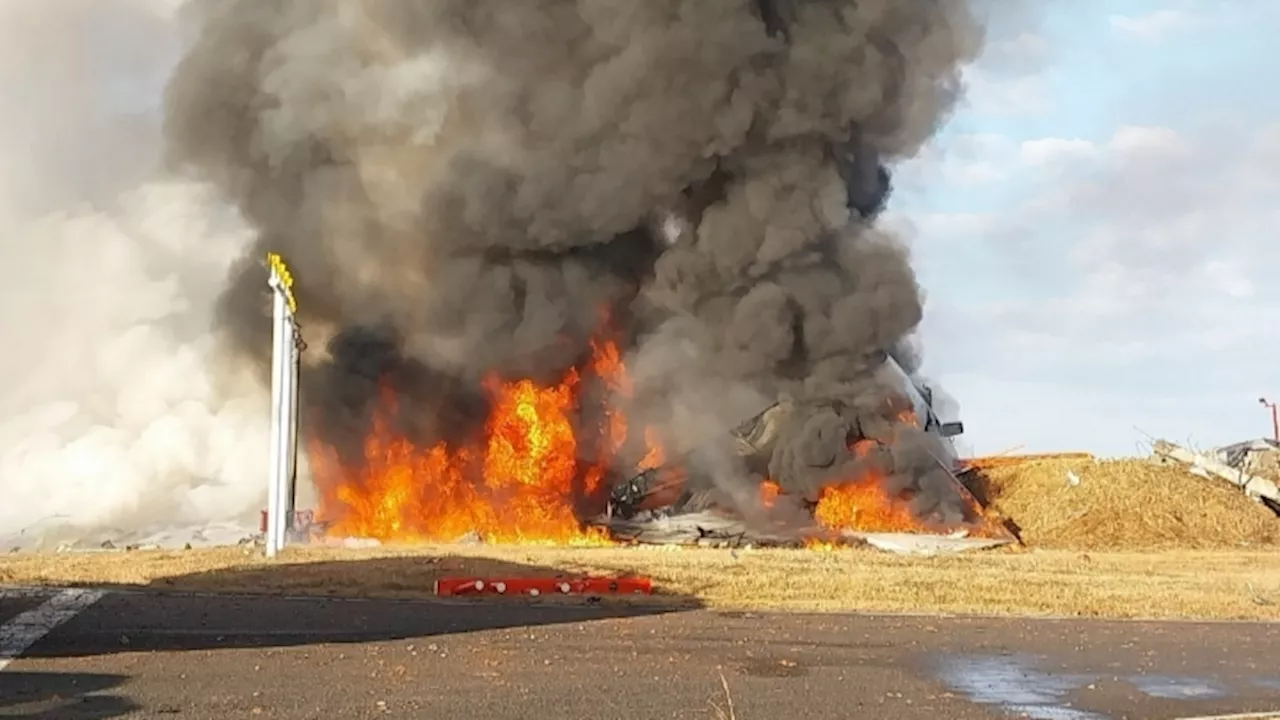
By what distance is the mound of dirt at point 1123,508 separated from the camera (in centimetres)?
3381

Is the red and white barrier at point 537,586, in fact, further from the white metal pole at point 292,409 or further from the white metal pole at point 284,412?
the white metal pole at point 292,409

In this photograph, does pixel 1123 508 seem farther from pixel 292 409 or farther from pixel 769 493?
pixel 292 409

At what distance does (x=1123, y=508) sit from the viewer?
3512 cm

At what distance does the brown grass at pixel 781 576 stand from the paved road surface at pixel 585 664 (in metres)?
1.53

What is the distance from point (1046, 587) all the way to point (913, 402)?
14.6 meters

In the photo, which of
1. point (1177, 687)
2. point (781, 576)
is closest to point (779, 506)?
point (781, 576)

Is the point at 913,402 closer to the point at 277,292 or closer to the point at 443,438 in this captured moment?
the point at 443,438

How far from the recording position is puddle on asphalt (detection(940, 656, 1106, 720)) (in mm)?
11031

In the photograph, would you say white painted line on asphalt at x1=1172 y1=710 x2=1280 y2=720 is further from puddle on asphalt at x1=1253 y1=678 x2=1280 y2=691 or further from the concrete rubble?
the concrete rubble

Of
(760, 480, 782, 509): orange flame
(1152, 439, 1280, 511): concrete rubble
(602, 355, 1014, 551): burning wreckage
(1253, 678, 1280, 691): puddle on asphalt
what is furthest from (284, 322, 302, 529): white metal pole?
(1152, 439, 1280, 511): concrete rubble

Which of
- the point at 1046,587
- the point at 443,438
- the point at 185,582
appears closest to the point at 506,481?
the point at 443,438

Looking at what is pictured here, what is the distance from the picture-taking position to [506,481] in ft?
115

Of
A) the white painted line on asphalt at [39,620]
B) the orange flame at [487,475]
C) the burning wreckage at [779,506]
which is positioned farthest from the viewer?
the orange flame at [487,475]

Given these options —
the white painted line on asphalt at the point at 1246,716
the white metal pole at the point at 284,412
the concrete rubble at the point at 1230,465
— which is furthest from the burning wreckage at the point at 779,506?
the white painted line on asphalt at the point at 1246,716
